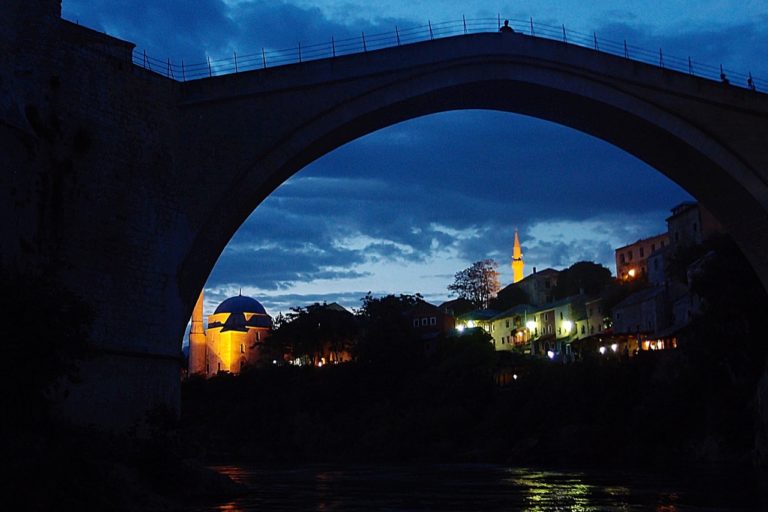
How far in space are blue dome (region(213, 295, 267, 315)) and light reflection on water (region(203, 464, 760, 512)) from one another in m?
66.6

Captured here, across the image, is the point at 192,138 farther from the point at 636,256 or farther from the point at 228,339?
the point at 228,339

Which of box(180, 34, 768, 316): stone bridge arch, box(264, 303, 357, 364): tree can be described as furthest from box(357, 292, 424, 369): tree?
box(180, 34, 768, 316): stone bridge arch

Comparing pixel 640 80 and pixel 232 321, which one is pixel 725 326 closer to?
pixel 640 80

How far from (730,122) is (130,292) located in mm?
15554

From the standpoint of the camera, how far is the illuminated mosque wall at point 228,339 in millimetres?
88250

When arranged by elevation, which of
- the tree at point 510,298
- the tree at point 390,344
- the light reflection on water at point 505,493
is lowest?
the light reflection on water at point 505,493

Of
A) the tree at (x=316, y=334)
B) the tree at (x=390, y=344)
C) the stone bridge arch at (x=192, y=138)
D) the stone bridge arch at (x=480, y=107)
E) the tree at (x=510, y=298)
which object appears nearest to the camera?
the stone bridge arch at (x=192, y=138)

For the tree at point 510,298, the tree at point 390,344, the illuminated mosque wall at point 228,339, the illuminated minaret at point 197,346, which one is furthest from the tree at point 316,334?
the tree at point 510,298

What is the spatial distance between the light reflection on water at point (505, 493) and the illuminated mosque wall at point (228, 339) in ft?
202

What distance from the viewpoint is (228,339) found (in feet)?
291

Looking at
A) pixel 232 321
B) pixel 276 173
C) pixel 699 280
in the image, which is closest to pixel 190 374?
pixel 232 321

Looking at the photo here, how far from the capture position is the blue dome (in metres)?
93.2

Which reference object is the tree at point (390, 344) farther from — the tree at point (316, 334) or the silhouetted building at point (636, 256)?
the silhouetted building at point (636, 256)

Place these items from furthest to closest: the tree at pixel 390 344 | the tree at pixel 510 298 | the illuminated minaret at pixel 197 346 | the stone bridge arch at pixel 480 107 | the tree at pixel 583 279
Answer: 1. the tree at pixel 510 298
2. the illuminated minaret at pixel 197 346
3. the tree at pixel 583 279
4. the tree at pixel 390 344
5. the stone bridge arch at pixel 480 107
